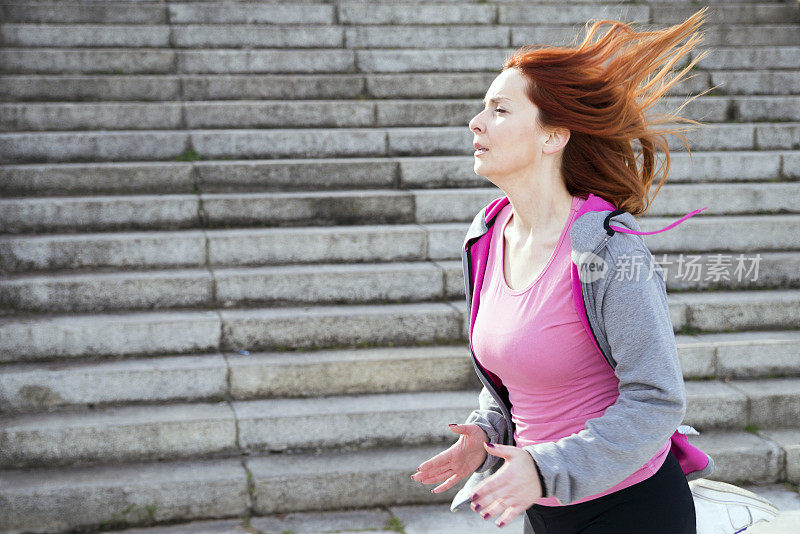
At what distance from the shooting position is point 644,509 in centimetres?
199

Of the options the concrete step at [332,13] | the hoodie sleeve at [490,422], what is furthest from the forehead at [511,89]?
the concrete step at [332,13]

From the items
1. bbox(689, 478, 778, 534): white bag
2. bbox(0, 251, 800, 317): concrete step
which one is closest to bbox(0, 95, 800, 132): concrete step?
bbox(0, 251, 800, 317): concrete step

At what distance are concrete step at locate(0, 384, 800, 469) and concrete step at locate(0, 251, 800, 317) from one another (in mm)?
717

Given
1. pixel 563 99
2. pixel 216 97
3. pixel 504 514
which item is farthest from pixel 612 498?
pixel 216 97

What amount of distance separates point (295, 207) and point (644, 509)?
4.00 metres

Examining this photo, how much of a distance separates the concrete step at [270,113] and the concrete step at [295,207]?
0.70 meters

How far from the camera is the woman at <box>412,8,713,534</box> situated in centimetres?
183

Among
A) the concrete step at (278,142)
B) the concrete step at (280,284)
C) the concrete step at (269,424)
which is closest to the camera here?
the concrete step at (269,424)

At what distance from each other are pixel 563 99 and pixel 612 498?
939 mm

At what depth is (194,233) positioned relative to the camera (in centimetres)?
541

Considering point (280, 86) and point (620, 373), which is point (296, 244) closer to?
point (280, 86)

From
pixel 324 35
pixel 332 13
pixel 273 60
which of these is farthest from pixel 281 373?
pixel 332 13

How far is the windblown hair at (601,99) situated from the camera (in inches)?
82.3

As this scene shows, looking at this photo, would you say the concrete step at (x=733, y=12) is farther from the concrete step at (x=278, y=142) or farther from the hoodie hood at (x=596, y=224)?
the hoodie hood at (x=596, y=224)
